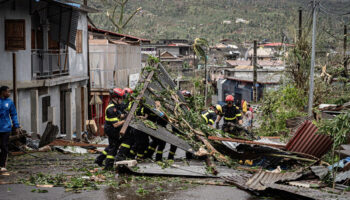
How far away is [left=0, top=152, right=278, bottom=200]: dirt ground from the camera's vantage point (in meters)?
7.04

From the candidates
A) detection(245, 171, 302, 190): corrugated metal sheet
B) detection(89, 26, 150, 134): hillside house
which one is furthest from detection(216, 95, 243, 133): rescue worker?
detection(89, 26, 150, 134): hillside house

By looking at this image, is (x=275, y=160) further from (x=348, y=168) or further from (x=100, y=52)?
(x=100, y=52)

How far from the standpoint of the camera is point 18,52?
16578 millimetres

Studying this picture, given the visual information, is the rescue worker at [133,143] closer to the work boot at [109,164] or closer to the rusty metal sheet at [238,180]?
the work boot at [109,164]

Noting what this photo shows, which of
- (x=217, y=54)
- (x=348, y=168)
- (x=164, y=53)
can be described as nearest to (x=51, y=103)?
(x=348, y=168)

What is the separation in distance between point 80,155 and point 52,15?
8.09 m

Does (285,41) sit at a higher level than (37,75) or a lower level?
higher

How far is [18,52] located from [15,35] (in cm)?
114

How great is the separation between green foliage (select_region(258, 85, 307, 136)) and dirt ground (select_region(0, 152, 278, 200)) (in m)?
8.16

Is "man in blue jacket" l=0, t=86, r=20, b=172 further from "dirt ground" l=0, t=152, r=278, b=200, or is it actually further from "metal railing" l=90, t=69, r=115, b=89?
"metal railing" l=90, t=69, r=115, b=89

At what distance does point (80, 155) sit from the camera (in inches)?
486

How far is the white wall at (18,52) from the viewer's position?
50.3ft

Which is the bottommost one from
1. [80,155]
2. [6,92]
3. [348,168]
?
[80,155]

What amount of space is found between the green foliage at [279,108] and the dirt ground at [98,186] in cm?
816
